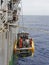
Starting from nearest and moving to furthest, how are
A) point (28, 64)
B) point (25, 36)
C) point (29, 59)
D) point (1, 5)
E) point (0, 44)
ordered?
point (0, 44)
point (1, 5)
point (25, 36)
point (28, 64)
point (29, 59)

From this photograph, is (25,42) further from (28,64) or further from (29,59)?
(29,59)

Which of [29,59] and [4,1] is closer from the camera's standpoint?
[4,1]

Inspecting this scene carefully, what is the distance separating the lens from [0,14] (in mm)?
16531

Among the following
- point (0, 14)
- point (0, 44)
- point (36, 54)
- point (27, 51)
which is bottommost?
point (36, 54)

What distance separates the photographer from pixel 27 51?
23.9m

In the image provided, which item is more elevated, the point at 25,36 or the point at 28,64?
the point at 25,36

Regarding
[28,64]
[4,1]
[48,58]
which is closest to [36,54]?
[48,58]

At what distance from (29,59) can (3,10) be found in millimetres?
19854

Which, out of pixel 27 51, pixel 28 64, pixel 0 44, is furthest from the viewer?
pixel 28 64

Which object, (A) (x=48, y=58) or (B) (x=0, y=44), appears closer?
(B) (x=0, y=44)

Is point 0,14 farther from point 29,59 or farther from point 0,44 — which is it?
point 29,59

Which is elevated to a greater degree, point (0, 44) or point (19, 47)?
point (0, 44)

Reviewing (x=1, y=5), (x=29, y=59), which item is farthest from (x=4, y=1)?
(x=29, y=59)

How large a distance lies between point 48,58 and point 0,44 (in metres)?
20.9
